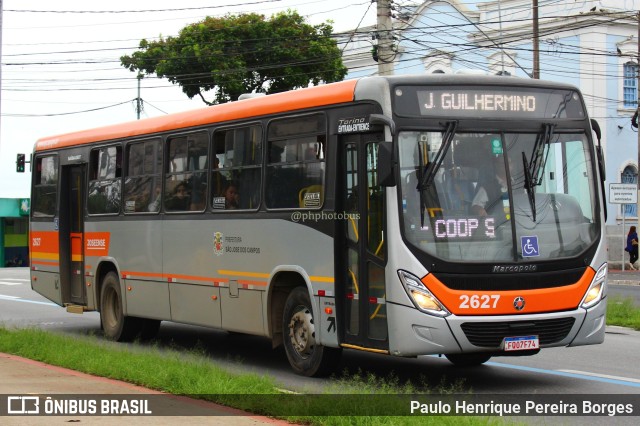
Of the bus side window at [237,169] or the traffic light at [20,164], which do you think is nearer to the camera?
the bus side window at [237,169]

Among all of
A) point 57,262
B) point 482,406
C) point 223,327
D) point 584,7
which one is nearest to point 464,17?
point 584,7

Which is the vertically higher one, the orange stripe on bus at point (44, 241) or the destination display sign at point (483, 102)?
the destination display sign at point (483, 102)

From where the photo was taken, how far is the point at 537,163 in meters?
11.9

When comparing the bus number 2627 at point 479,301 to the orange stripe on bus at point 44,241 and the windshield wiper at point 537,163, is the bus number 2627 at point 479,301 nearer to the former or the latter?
the windshield wiper at point 537,163

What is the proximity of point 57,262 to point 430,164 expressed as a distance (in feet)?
32.4

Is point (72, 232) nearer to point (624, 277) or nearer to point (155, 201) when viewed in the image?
point (155, 201)

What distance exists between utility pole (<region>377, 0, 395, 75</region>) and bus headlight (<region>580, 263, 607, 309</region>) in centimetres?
1215

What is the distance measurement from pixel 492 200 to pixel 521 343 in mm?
1503

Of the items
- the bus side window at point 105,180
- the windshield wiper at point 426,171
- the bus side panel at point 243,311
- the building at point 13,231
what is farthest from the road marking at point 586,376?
the building at point 13,231

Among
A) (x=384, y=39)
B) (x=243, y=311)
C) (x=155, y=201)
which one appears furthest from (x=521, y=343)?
(x=384, y=39)

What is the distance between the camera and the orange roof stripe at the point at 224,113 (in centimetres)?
1269

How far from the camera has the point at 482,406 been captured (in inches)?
411

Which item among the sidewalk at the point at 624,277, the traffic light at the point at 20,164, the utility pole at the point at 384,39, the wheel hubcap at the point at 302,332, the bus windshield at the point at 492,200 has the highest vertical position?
the utility pole at the point at 384,39

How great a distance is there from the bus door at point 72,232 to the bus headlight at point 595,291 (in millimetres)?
9930
